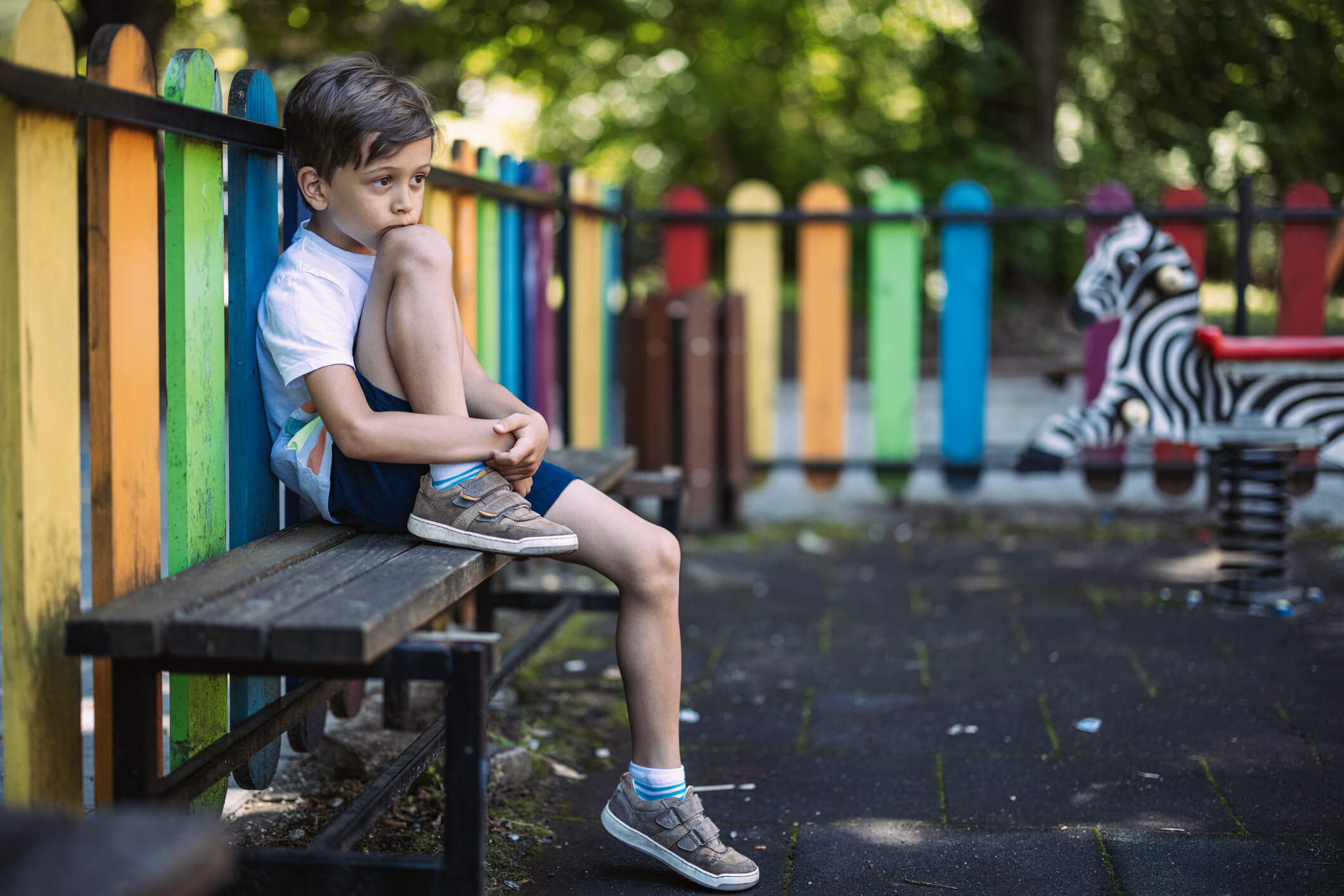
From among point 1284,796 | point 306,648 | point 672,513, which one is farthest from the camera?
point 672,513

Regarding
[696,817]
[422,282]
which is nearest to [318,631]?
[422,282]

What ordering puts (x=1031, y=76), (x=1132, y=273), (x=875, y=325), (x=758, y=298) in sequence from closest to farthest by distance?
(x=1132, y=273), (x=875, y=325), (x=758, y=298), (x=1031, y=76)

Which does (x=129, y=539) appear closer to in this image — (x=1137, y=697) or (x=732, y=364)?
(x=1137, y=697)

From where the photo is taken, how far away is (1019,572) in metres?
5.41

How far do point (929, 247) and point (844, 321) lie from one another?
10201 millimetres

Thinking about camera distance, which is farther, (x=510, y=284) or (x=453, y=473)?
(x=510, y=284)

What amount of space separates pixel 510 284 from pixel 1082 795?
2620mm

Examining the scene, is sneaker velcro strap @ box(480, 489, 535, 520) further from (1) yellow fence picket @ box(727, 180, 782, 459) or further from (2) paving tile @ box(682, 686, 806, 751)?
(1) yellow fence picket @ box(727, 180, 782, 459)

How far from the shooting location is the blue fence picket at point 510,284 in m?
4.53

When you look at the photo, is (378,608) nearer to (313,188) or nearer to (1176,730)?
(313,188)

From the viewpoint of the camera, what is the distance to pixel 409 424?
7.75 feet

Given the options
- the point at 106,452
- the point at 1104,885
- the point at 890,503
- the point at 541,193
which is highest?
the point at 541,193

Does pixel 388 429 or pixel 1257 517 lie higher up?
pixel 388 429

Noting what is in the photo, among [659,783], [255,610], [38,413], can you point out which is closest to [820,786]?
[659,783]
